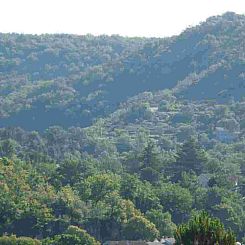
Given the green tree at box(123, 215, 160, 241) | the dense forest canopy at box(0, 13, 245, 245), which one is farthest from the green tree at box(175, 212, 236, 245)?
the green tree at box(123, 215, 160, 241)

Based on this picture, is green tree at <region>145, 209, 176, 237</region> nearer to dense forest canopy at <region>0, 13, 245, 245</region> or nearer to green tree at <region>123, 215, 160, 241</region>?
dense forest canopy at <region>0, 13, 245, 245</region>

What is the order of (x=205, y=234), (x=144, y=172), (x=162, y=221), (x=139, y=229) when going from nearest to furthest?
(x=205, y=234) → (x=139, y=229) → (x=162, y=221) → (x=144, y=172)

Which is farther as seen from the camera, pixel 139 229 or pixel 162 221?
pixel 162 221

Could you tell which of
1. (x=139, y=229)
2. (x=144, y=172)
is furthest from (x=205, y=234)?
(x=144, y=172)

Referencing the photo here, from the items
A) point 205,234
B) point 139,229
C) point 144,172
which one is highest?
point 205,234

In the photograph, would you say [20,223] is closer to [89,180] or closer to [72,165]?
[89,180]

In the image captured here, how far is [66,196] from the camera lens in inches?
3282

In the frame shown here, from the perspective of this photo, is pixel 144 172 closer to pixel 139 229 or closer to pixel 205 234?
pixel 139 229

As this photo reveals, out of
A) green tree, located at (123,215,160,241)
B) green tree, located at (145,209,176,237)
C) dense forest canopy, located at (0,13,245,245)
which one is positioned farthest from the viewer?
dense forest canopy, located at (0,13,245,245)

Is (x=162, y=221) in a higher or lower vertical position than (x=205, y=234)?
lower

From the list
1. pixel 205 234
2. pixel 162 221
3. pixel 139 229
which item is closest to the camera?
pixel 205 234

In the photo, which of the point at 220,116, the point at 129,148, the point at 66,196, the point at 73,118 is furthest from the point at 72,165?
the point at 73,118

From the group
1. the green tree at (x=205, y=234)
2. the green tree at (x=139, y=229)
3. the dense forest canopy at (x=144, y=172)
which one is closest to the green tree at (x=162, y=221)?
the dense forest canopy at (x=144, y=172)

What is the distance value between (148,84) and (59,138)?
158ft
